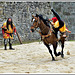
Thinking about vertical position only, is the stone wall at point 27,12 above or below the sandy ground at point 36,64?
above

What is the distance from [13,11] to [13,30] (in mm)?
3195

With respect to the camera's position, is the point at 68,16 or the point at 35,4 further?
the point at 68,16

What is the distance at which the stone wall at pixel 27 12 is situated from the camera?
13.4m

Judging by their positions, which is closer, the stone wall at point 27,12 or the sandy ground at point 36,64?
the sandy ground at point 36,64

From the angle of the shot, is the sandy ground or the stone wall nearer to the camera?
the sandy ground

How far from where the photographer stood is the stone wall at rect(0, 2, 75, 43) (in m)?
13.4

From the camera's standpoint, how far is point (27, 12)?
15.3 m

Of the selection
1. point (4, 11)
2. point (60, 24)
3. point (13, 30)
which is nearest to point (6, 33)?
point (13, 30)

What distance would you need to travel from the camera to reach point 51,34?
7.50 m

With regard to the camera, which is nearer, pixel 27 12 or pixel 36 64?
pixel 36 64

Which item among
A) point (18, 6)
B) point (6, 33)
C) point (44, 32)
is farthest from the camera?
point (18, 6)

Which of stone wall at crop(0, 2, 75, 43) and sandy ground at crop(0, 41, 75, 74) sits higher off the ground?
stone wall at crop(0, 2, 75, 43)

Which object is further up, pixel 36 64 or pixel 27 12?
pixel 27 12

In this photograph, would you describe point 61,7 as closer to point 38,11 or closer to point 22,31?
point 38,11
